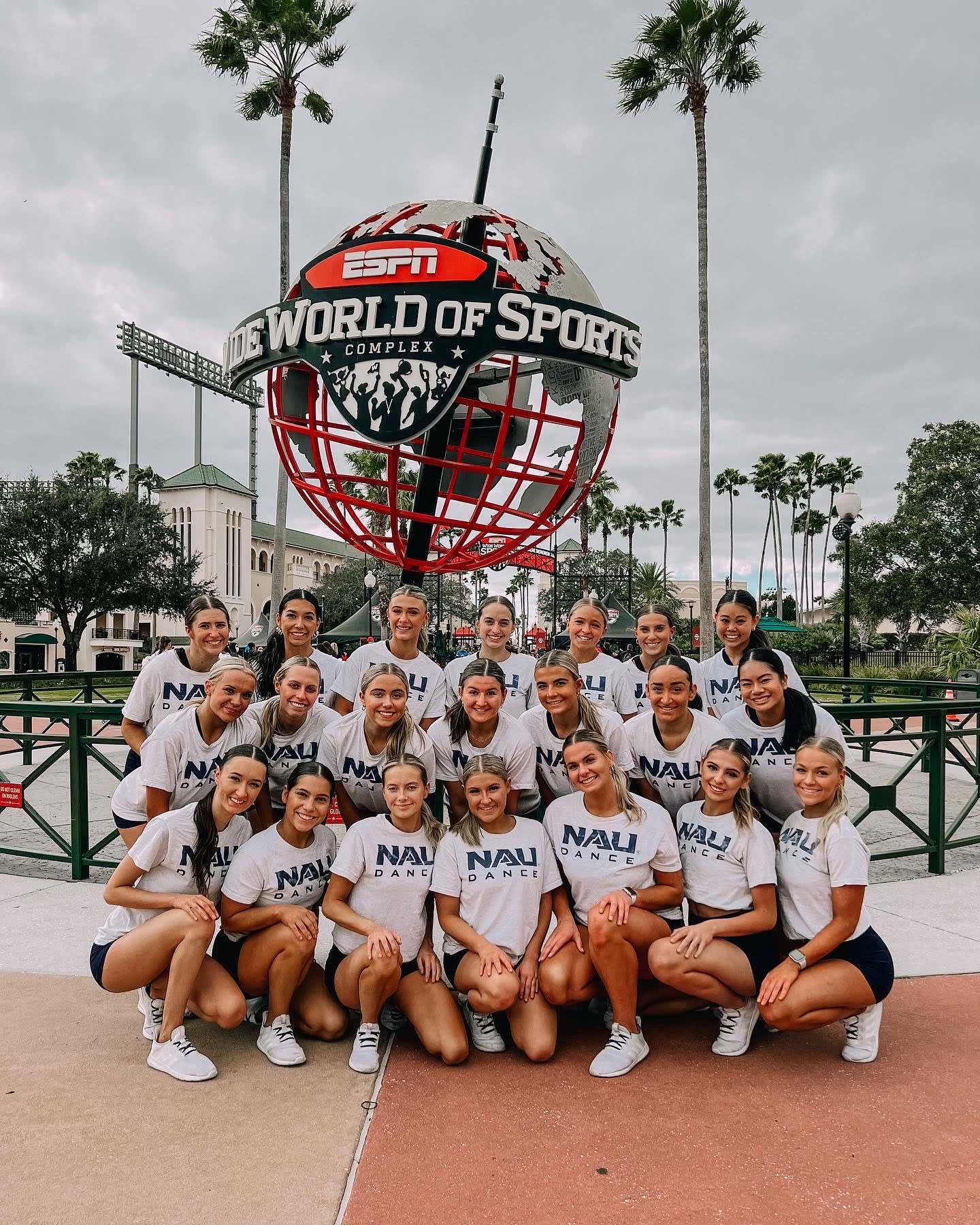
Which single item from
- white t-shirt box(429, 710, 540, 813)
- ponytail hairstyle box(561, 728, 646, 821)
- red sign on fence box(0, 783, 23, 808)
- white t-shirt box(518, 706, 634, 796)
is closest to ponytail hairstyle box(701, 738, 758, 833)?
ponytail hairstyle box(561, 728, 646, 821)

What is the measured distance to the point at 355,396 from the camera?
550 centimetres

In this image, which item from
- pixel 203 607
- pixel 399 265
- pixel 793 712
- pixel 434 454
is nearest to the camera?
pixel 793 712

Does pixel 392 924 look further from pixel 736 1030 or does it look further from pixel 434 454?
pixel 434 454

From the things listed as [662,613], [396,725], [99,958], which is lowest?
[99,958]

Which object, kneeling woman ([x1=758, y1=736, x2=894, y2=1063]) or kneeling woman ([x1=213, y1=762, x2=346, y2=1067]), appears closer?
kneeling woman ([x1=758, y1=736, x2=894, y2=1063])

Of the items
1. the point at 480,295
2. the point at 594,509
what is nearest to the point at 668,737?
the point at 480,295

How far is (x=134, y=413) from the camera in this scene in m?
50.8

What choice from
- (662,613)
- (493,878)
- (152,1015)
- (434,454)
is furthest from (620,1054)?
(434,454)

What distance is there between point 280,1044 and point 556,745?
1.73m

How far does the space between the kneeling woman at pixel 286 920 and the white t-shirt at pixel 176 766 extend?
0.44 meters

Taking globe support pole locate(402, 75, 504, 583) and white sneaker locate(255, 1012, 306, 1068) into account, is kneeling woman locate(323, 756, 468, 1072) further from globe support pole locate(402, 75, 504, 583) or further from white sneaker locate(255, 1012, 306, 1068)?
globe support pole locate(402, 75, 504, 583)

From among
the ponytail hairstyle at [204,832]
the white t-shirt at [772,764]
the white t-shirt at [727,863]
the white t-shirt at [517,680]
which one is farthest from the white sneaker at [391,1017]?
the white t-shirt at [772,764]

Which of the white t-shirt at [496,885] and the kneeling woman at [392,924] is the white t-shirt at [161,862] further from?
the white t-shirt at [496,885]

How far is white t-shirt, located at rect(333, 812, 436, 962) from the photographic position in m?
3.42
